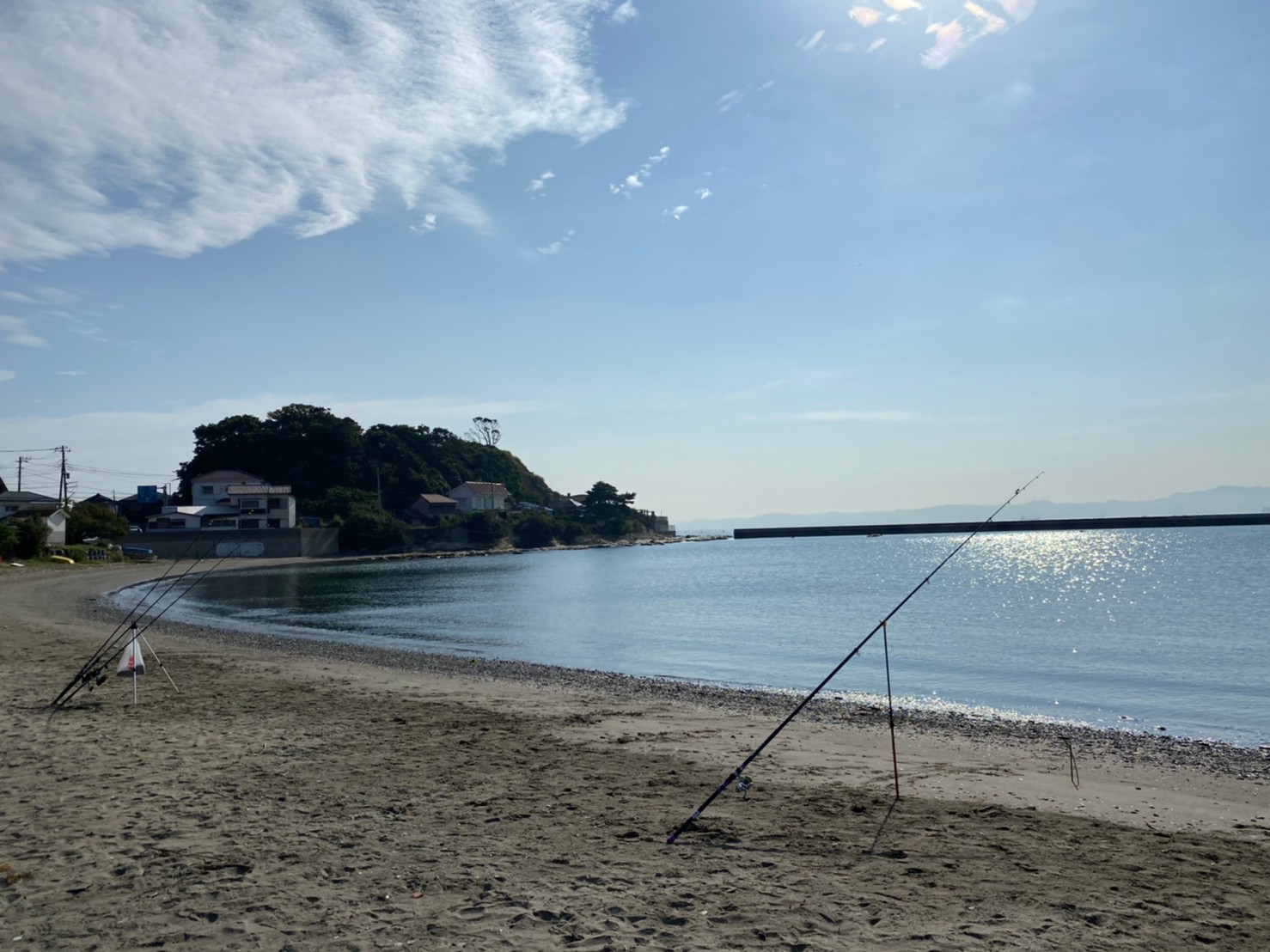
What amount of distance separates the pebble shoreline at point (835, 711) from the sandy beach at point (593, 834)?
0.39 feet

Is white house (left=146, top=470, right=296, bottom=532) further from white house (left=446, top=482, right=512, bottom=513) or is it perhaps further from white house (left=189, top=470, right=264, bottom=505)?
white house (left=446, top=482, right=512, bottom=513)

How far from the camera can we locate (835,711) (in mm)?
13562

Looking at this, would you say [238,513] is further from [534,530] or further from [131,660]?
[131,660]

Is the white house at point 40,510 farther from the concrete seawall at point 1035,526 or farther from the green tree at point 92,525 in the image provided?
the concrete seawall at point 1035,526

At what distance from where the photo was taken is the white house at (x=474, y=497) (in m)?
110

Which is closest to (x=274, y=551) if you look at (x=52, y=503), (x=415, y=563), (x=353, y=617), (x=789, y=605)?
(x=415, y=563)

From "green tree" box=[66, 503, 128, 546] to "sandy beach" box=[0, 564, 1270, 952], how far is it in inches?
2708

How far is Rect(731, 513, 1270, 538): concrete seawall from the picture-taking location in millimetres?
131500

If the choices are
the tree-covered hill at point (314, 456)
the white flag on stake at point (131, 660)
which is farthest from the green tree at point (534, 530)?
the white flag on stake at point (131, 660)

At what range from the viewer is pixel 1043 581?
5044 cm

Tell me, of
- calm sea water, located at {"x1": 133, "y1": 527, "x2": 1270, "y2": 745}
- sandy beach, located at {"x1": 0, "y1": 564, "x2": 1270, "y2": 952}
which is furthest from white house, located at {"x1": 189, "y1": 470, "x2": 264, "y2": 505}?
sandy beach, located at {"x1": 0, "y1": 564, "x2": 1270, "y2": 952}

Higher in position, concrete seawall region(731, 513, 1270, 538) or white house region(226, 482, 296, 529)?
white house region(226, 482, 296, 529)

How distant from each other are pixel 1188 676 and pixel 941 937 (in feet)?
51.8

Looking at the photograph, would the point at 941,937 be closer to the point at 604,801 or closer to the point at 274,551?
the point at 604,801
